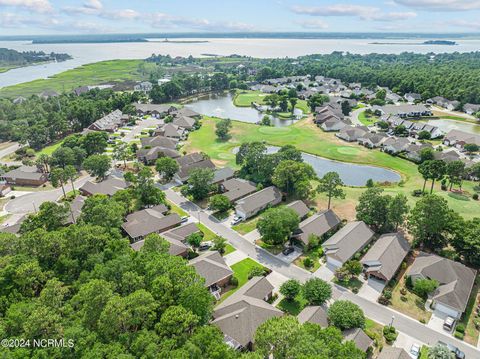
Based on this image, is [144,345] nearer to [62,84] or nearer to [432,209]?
[432,209]

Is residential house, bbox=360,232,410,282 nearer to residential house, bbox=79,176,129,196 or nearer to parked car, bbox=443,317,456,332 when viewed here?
parked car, bbox=443,317,456,332

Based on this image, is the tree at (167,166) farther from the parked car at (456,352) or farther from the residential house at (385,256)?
the parked car at (456,352)

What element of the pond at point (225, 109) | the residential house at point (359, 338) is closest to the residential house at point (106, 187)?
the residential house at point (359, 338)

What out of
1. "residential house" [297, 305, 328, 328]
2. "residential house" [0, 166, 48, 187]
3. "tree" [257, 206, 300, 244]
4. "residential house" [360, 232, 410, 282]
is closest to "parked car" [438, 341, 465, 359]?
"residential house" [360, 232, 410, 282]

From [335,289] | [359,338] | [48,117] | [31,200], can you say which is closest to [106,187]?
[31,200]

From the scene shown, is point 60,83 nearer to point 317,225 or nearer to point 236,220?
point 236,220
